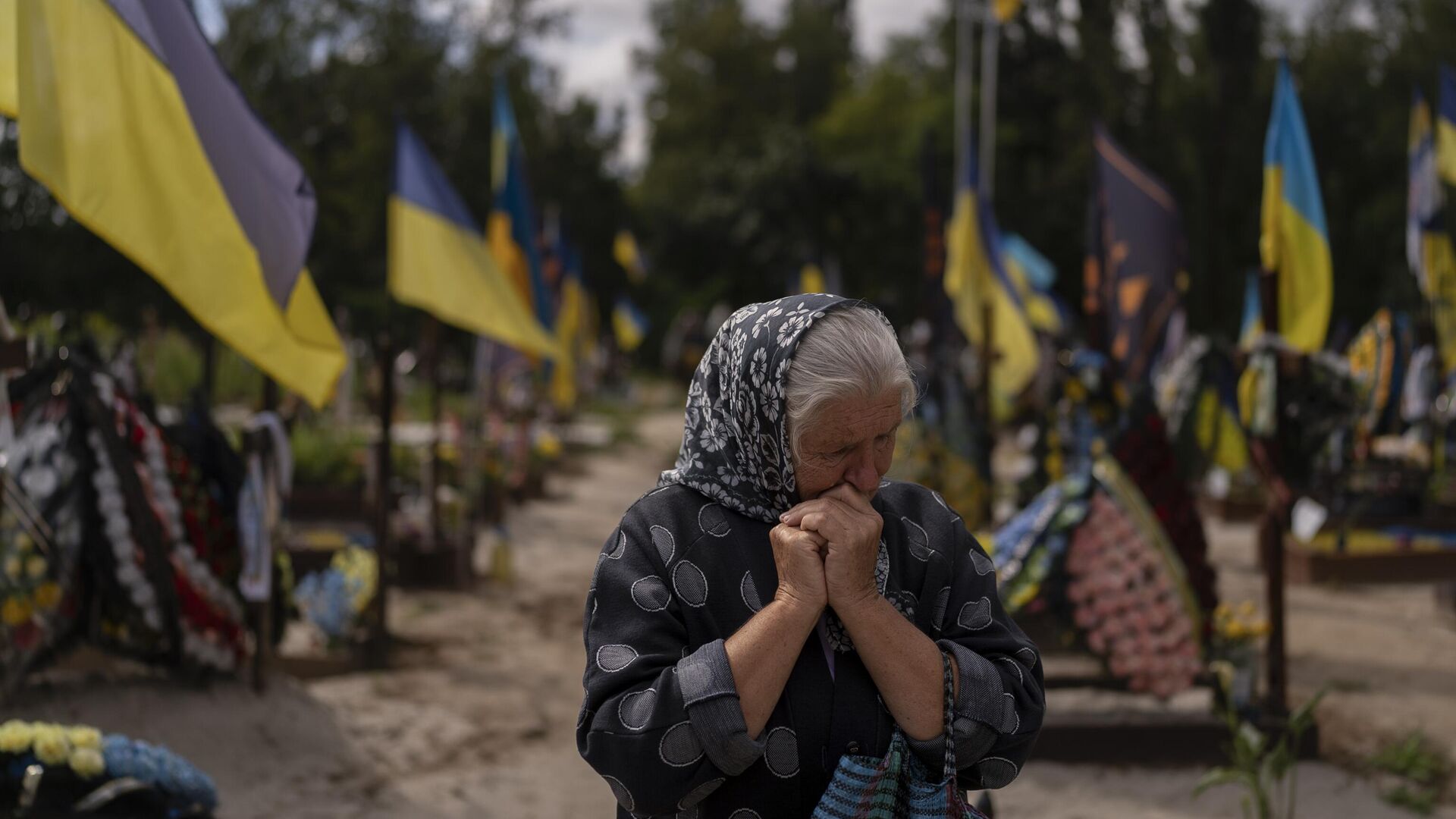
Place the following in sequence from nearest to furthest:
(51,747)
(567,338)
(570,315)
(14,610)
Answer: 1. (51,747)
2. (14,610)
3. (567,338)
4. (570,315)

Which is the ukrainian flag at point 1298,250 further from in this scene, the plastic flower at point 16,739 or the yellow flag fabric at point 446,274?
the plastic flower at point 16,739

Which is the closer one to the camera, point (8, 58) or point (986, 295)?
point (8, 58)

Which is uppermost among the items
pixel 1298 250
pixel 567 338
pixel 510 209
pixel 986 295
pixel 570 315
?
pixel 510 209

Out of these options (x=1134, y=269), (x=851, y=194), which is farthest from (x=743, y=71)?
(x=1134, y=269)

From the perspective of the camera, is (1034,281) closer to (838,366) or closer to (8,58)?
(8,58)

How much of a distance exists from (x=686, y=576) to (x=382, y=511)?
5.70m

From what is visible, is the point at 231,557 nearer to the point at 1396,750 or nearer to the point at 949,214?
the point at 1396,750

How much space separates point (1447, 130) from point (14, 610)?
10.0 meters

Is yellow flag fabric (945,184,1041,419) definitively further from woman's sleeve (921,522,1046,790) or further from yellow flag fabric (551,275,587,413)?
woman's sleeve (921,522,1046,790)

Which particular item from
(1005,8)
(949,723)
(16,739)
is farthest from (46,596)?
(1005,8)

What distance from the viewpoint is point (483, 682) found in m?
6.85

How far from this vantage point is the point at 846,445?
1.85m

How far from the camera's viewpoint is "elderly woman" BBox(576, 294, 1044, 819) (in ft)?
5.78

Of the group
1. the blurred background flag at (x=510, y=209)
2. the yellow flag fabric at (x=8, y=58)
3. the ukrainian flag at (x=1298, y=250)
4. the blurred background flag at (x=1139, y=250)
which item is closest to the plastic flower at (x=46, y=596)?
the yellow flag fabric at (x=8, y=58)
